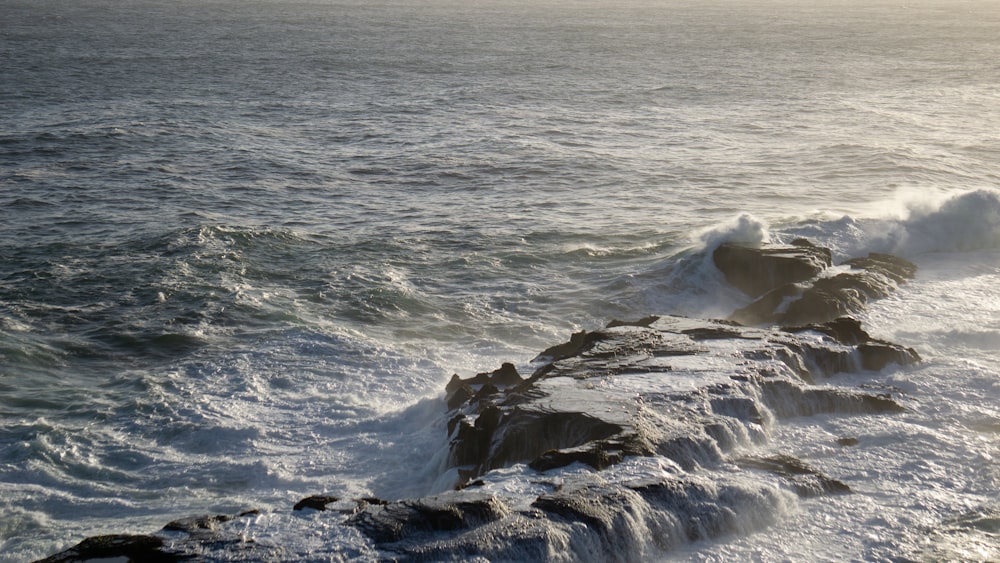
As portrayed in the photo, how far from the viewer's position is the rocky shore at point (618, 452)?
9062 mm

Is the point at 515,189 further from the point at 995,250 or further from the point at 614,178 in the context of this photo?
the point at 995,250

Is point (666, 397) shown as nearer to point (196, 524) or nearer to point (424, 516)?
point (424, 516)

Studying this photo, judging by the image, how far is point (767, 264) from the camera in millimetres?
19922

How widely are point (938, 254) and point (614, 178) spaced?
37.6ft

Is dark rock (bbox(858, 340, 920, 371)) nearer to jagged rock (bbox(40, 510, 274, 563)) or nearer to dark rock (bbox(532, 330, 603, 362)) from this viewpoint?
dark rock (bbox(532, 330, 603, 362))

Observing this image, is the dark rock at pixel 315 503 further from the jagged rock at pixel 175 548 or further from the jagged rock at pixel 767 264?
the jagged rock at pixel 767 264

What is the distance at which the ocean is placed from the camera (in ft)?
39.4

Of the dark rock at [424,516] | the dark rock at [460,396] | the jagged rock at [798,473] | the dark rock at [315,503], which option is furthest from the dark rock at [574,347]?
the dark rock at [315,503]

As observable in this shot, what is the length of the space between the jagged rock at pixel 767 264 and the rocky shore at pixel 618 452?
6.16ft

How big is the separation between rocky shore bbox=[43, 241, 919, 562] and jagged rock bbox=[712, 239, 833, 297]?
1879 mm

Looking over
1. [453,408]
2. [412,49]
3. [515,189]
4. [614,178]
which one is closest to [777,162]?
[614,178]

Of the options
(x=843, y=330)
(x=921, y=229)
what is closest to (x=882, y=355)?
(x=843, y=330)

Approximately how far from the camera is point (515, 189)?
97.4 ft

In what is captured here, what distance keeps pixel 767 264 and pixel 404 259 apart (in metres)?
8.15
